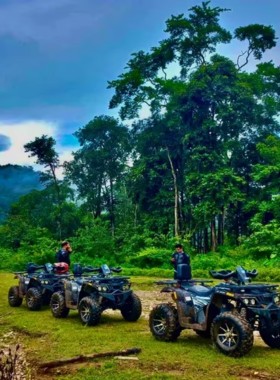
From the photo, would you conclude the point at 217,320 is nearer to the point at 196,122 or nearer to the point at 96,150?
the point at 196,122

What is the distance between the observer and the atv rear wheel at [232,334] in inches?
254

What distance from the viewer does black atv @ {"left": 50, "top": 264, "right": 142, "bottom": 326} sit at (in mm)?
9617

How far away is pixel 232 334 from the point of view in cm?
663

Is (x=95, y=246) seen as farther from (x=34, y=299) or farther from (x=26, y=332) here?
(x=26, y=332)

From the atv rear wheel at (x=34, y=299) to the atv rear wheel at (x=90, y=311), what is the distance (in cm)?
251

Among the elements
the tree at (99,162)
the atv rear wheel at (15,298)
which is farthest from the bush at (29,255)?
the atv rear wheel at (15,298)

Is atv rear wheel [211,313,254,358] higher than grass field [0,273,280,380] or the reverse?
higher

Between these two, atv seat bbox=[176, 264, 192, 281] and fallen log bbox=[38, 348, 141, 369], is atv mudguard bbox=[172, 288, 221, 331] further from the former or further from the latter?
fallen log bbox=[38, 348, 141, 369]

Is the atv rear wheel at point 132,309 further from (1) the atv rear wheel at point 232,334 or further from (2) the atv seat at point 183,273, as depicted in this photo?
(1) the atv rear wheel at point 232,334

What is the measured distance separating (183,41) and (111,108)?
6.96 metres

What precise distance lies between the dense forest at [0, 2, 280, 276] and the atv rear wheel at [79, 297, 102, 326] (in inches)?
613

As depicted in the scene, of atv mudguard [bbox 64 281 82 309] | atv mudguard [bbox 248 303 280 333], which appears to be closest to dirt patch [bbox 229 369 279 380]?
atv mudguard [bbox 248 303 280 333]

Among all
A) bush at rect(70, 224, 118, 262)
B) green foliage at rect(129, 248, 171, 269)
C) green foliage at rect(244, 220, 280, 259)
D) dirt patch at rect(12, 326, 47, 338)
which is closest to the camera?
dirt patch at rect(12, 326, 47, 338)

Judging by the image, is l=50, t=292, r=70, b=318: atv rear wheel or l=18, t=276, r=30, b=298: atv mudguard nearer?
l=50, t=292, r=70, b=318: atv rear wheel
